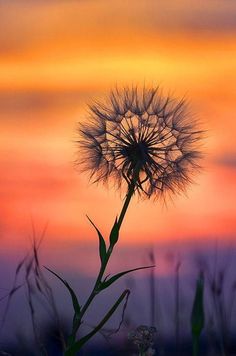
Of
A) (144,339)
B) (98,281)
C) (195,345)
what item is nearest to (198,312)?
(195,345)

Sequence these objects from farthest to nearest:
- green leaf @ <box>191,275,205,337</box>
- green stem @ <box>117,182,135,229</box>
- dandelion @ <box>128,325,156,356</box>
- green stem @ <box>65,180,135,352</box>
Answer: green stem @ <box>117,182,135,229</box>, green stem @ <box>65,180,135,352</box>, dandelion @ <box>128,325,156,356</box>, green leaf @ <box>191,275,205,337</box>

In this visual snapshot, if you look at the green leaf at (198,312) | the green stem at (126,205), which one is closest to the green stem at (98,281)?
the green stem at (126,205)

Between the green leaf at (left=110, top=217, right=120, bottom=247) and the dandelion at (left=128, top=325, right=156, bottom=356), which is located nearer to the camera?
the dandelion at (left=128, top=325, right=156, bottom=356)

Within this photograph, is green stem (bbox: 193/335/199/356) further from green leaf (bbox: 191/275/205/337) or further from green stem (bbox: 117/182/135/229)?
green stem (bbox: 117/182/135/229)

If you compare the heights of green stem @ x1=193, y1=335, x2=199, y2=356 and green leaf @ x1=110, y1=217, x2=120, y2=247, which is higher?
green leaf @ x1=110, y1=217, x2=120, y2=247

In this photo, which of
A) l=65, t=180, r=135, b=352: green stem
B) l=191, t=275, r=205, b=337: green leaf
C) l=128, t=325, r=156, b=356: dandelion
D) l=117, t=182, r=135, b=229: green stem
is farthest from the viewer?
l=117, t=182, r=135, b=229: green stem

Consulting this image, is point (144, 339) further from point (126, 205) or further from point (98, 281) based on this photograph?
point (126, 205)

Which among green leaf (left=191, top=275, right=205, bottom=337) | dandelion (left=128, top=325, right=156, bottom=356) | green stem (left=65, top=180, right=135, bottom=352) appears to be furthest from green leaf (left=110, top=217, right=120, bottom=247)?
green leaf (left=191, top=275, right=205, bottom=337)

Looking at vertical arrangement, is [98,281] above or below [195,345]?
above

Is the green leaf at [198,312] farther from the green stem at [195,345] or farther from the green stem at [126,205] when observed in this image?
the green stem at [126,205]
